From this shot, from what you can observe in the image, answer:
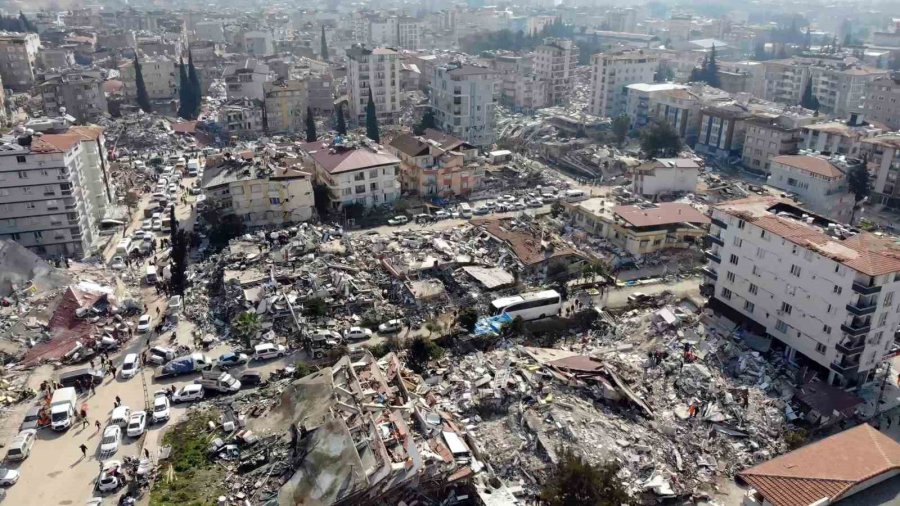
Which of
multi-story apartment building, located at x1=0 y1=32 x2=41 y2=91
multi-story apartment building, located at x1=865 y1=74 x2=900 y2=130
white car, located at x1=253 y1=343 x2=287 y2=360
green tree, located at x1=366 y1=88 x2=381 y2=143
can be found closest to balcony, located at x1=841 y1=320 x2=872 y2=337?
white car, located at x1=253 y1=343 x2=287 y2=360

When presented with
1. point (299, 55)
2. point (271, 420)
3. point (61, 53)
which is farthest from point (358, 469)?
point (299, 55)

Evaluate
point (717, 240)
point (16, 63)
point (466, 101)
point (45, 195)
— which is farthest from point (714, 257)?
point (16, 63)

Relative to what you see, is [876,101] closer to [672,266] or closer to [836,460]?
[672,266]

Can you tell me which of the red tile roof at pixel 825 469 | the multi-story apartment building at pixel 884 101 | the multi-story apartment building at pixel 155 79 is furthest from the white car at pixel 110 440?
the multi-story apartment building at pixel 884 101

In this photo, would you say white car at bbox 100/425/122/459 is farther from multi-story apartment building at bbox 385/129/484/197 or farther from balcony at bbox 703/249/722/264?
multi-story apartment building at bbox 385/129/484/197

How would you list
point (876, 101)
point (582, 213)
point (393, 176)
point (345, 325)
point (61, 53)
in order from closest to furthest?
point (345, 325)
point (582, 213)
point (393, 176)
point (876, 101)
point (61, 53)

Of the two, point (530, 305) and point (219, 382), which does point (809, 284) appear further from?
point (219, 382)
